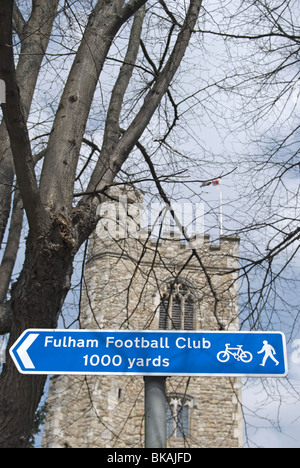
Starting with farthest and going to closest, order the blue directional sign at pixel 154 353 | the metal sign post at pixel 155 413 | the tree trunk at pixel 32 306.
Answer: the tree trunk at pixel 32 306
the blue directional sign at pixel 154 353
the metal sign post at pixel 155 413

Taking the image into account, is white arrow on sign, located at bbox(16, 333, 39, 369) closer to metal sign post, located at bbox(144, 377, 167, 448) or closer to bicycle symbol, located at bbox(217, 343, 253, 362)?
metal sign post, located at bbox(144, 377, 167, 448)

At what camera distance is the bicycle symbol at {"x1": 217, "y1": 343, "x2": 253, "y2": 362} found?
2.98m

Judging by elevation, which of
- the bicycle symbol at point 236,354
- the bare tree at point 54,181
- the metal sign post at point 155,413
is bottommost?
the metal sign post at point 155,413

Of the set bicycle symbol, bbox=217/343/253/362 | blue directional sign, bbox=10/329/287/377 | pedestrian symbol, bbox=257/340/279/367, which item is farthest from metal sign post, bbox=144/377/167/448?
pedestrian symbol, bbox=257/340/279/367

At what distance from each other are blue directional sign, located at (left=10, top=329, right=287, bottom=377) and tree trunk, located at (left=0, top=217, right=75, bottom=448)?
404 millimetres

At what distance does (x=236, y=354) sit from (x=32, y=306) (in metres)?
1.15

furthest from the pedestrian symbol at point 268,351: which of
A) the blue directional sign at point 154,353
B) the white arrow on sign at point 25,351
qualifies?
the white arrow on sign at point 25,351

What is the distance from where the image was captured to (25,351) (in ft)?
10.0

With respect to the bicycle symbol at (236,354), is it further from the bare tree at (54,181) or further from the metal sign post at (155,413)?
the bare tree at (54,181)

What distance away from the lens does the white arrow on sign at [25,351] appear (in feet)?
9.96

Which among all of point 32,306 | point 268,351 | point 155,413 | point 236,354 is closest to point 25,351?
point 32,306

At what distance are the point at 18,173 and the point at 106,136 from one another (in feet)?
5.49
